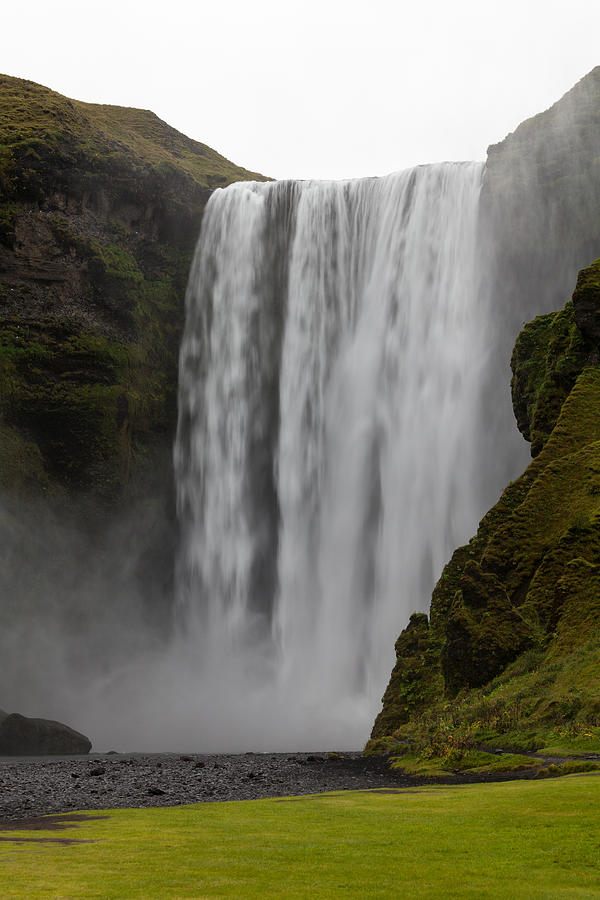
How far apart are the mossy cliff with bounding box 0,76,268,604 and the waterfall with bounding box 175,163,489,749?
195 centimetres

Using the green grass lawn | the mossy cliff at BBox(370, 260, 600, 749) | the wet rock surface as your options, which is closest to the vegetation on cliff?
the mossy cliff at BBox(370, 260, 600, 749)

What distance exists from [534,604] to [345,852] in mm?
18150

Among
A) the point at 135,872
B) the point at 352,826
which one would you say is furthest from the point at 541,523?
the point at 135,872

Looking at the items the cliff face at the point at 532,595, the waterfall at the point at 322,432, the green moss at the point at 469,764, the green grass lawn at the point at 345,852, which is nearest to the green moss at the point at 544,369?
the cliff face at the point at 532,595

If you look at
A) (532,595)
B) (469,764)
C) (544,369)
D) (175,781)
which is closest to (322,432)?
(544,369)

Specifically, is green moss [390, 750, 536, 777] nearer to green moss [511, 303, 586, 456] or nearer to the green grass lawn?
the green grass lawn

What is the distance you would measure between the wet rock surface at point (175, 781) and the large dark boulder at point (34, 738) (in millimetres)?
9507

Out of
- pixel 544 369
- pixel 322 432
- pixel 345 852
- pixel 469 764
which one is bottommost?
pixel 469 764

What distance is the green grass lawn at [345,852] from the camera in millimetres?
7598

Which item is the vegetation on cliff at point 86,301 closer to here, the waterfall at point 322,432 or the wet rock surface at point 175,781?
the waterfall at point 322,432

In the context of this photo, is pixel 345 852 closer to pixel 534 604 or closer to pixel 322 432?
pixel 534 604

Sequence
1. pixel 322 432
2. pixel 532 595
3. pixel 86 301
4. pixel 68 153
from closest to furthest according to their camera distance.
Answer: pixel 532 595 < pixel 322 432 < pixel 86 301 < pixel 68 153

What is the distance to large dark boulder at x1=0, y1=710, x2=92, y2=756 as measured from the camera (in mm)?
35688

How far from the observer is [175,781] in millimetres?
20500
